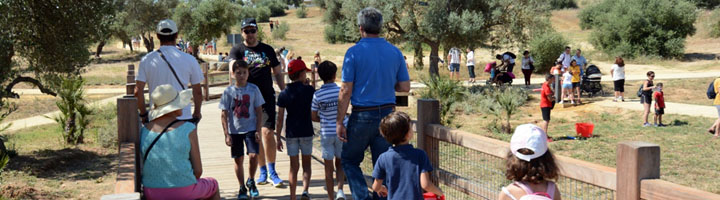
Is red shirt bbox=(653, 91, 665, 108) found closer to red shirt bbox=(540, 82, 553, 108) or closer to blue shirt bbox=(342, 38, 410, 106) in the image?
red shirt bbox=(540, 82, 553, 108)

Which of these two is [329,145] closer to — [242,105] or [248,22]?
[242,105]

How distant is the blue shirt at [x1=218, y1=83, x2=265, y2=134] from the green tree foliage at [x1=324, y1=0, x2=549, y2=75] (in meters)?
19.4

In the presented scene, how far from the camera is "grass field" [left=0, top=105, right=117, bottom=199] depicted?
9.76 m

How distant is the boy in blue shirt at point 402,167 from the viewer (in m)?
4.15

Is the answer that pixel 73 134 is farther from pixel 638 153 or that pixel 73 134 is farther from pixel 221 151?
pixel 638 153

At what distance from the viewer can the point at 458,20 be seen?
25250 mm

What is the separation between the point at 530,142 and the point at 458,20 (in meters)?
22.4

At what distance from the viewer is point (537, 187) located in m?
3.32

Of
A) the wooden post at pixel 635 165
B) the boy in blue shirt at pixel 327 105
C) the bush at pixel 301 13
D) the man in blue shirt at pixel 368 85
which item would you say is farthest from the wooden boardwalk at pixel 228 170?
the bush at pixel 301 13

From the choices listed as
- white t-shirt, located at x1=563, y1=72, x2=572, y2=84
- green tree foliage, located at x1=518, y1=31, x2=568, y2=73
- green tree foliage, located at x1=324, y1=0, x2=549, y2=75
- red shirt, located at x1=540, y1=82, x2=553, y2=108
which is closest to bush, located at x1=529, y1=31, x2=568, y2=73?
green tree foliage, located at x1=518, y1=31, x2=568, y2=73

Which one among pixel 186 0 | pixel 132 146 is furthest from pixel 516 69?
pixel 132 146

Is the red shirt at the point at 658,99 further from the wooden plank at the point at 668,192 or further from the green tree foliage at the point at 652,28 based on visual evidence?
the green tree foliage at the point at 652,28

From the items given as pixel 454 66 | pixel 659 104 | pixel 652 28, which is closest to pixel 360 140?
pixel 659 104

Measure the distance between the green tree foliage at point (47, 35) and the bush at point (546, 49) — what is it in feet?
73.2
